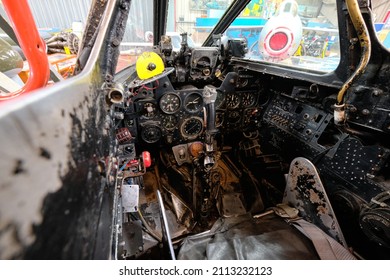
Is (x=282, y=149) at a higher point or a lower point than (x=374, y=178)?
lower

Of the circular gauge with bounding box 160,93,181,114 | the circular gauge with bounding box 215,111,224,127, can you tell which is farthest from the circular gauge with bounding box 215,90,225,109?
the circular gauge with bounding box 160,93,181,114

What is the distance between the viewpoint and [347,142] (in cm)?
134

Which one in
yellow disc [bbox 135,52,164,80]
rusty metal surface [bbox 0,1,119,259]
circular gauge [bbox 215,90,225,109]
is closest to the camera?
rusty metal surface [bbox 0,1,119,259]

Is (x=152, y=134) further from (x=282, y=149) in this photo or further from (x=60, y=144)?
(x=60, y=144)

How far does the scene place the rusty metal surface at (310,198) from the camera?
1238 millimetres

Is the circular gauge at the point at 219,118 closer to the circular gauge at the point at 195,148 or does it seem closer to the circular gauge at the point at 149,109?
the circular gauge at the point at 195,148

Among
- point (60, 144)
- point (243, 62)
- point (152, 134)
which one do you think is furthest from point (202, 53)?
point (60, 144)

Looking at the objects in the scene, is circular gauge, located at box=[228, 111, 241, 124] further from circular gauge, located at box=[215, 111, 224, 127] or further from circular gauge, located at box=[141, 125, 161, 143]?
circular gauge, located at box=[141, 125, 161, 143]

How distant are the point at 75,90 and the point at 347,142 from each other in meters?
1.72

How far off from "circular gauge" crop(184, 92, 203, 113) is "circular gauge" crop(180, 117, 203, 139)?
4.8 inches

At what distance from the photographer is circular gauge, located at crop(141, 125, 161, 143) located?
7.27 ft

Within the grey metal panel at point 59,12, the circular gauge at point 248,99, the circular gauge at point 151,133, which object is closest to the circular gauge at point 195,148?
the circular gauge at point 151,133

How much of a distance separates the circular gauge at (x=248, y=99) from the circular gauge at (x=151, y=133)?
127cm

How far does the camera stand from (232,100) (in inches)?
98.7
